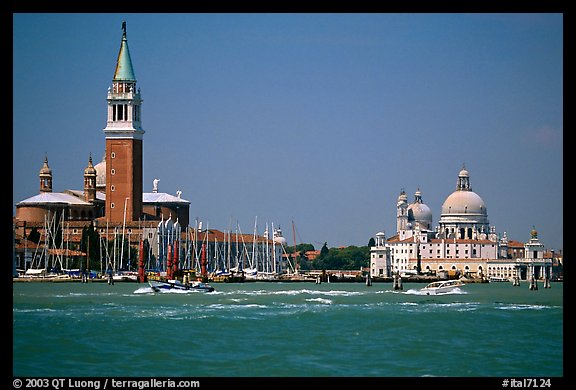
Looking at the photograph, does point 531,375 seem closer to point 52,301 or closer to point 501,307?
point 501,307

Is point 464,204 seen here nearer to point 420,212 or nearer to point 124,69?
point 420,212

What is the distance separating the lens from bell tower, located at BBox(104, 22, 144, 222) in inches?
3472

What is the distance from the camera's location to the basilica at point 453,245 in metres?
115

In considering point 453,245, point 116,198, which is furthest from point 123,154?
point 453,245

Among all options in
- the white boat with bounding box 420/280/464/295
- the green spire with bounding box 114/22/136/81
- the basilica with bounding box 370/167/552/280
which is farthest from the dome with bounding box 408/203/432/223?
the white boat with bounding box 420/280/464/295

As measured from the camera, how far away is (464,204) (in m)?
124

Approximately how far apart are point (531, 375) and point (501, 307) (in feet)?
66.2

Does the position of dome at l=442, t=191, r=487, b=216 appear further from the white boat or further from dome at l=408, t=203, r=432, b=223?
the white boat

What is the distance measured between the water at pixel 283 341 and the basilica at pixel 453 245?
7389 centimetres

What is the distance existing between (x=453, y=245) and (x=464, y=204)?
196 inches

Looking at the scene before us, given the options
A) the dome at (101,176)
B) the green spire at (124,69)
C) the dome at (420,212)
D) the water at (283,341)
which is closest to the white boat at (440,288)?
the water at (283,341)
